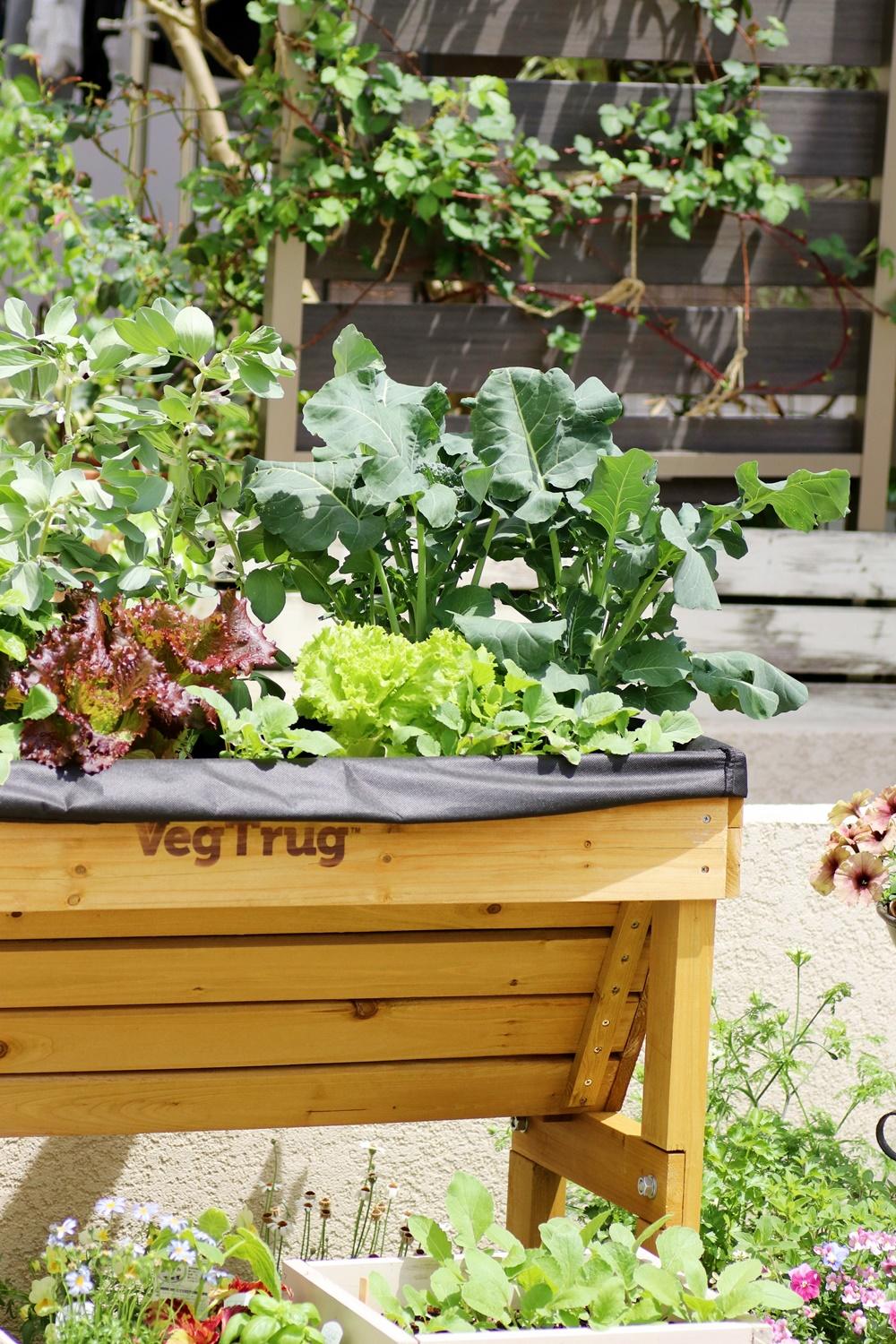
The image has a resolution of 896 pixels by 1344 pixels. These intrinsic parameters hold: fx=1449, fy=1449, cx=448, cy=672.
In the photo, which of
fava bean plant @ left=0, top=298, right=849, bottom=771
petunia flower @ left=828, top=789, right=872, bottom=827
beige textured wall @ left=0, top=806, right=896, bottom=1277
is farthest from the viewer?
beige textured wall @ left=0, top=806, right=896, bottom=1277

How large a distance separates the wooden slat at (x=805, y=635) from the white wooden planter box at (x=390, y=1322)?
203cm

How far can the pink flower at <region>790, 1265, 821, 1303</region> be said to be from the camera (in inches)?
66.0

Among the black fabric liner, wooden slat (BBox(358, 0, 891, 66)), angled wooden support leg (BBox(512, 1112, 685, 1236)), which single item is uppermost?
wooden slat (BBox(358, 0, 891, 66))

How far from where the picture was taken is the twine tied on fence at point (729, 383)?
3584 mm

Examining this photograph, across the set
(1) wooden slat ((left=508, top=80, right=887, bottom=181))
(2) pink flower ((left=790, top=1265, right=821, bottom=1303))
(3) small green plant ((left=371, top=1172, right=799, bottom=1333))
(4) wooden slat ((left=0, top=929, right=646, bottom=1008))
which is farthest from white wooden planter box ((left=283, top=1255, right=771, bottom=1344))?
(1) wooden slat ((left=508, top=80, right=887, bottom=181))

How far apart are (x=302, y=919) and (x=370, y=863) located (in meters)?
0.16

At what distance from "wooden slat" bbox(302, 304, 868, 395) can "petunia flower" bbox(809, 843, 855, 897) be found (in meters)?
1.92

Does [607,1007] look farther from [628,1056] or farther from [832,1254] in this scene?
[832,1254]

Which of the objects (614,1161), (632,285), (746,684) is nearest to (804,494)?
(746,684)

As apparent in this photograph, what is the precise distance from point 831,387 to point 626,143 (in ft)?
2.62

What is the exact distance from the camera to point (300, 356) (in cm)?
345

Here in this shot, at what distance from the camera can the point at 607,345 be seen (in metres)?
3.58

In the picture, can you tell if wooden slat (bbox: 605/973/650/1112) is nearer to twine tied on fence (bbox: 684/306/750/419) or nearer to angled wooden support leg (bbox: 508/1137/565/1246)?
angled wooden support leg (bbox: 508/1137/565/1246)

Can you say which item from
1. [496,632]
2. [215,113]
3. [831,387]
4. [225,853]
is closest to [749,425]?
[831,387]
